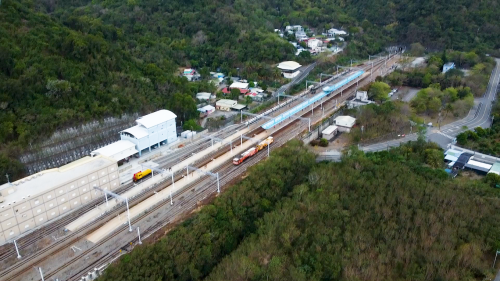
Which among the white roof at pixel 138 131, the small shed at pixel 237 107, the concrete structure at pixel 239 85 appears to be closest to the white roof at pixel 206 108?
the small shed at pixel 237 107

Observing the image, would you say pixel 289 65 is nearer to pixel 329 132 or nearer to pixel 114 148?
pixel 329 132

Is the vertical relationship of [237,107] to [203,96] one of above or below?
below

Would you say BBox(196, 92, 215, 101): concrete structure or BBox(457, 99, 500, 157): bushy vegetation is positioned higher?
BBox(196, 92, 215, 101): concrete structure

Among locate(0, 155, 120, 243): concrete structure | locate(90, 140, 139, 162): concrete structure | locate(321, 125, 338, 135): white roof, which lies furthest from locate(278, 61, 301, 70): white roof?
locate(0, 155, 120, 243): concrete structure

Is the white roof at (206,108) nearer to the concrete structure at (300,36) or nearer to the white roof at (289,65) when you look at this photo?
the white roof at (289,65)

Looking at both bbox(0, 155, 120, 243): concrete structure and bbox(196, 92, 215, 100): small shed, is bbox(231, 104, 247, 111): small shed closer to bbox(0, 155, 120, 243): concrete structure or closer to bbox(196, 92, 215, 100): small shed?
bbox(196, 92, 215, 100): small shed

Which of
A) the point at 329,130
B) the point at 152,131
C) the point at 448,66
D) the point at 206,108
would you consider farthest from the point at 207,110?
the point at 448,66

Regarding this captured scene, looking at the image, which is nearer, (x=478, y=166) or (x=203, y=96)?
(x=478, y=166)
